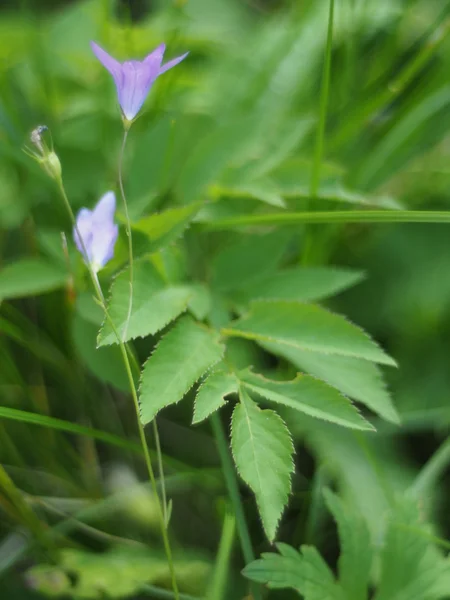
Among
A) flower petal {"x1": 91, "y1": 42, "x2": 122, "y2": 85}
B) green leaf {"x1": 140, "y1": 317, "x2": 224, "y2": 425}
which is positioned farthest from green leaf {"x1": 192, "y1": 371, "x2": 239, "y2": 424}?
flower petal {"x1": 91, "y1": 42, "x2": 122, "y2": 85}

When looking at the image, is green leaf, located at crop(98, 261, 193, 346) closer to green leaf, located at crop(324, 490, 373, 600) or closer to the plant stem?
the plant stem

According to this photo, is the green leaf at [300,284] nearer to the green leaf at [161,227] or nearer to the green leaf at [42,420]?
the green leaf at [161,227]

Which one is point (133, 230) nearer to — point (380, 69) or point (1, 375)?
point (1, 375)

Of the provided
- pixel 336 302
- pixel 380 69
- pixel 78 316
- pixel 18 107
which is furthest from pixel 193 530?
pixel 380 69

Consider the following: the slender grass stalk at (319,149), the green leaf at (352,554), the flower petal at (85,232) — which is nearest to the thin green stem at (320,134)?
the slender grass stalk at (319,149)

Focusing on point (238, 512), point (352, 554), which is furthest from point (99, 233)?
point (352, 554)
